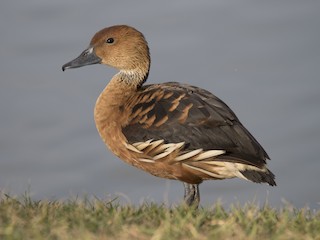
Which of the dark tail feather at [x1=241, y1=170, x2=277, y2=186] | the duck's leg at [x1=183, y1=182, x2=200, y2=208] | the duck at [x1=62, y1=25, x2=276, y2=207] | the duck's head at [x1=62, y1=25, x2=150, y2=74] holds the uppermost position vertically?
the duck's head at [x1=62, y1=25, x2=150, y2=74]

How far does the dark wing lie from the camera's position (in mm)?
7082

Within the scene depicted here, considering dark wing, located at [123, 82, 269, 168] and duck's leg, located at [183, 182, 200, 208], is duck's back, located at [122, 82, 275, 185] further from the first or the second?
duck's leg, located at [183, 182, 200, 208]

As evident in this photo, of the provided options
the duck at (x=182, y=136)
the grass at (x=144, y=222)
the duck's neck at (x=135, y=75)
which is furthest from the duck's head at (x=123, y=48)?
the grass at (x=144, y=222)

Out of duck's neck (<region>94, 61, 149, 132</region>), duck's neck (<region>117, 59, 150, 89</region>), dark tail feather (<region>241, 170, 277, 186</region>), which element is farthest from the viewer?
duck's neck (<region>117, 59, 150, 89</region>)

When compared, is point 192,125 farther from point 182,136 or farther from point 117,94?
point 117,94

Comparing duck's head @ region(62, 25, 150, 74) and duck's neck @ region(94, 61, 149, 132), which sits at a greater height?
duck's head @ region(62, 25, 150, 74)

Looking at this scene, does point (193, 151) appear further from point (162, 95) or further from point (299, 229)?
point (299, 229)

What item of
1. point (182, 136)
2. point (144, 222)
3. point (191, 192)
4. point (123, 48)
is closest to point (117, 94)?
point (123, 48)

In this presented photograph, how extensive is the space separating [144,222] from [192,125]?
200cm

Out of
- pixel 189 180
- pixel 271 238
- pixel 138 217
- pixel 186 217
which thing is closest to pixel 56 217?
pixel 138 217

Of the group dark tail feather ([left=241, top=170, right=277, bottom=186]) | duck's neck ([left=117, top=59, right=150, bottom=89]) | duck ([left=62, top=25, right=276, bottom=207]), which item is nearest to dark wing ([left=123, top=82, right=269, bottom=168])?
duck ([left=62, top=25, right=276, bottom=207])

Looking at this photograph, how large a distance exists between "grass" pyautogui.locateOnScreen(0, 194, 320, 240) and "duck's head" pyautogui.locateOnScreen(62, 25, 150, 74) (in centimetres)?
280

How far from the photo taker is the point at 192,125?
7.18 metres

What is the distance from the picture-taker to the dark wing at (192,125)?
279 inches
